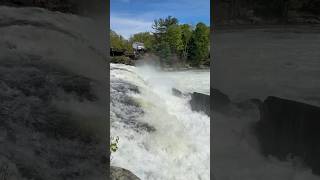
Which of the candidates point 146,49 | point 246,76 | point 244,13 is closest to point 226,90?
point 246,76

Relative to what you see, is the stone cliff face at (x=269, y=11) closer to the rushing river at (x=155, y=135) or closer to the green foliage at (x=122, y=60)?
the rushing river at (x=155, y=135)

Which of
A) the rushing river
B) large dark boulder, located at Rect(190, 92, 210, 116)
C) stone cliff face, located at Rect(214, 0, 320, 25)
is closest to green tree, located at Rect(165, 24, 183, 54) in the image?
large dark boulder, located at Rect(190, 92, 210, 116)

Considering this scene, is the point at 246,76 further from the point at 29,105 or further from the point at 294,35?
the point at 29,105

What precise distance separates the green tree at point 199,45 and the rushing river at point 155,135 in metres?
9.66

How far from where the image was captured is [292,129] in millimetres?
2680

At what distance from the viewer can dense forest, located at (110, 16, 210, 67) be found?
18.6 meters

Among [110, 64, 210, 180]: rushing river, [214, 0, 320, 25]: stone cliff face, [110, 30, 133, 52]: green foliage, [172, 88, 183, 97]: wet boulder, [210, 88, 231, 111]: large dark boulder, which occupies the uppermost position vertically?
[110, 30, 133, 52]: green foliage

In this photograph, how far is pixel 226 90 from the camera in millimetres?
2762

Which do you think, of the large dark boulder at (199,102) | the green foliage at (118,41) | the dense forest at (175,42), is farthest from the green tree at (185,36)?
the large dark boulder at (199,102)

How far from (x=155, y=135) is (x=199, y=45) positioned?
12.9 m

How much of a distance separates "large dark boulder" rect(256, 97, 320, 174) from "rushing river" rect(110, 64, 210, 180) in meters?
3.42

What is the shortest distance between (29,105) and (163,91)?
8.14m

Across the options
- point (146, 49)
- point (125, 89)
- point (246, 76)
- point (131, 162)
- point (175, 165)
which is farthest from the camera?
point (146, 49)

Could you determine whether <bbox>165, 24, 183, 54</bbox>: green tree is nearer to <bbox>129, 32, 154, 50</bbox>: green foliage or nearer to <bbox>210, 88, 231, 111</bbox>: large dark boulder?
<bbox>129, 32, 154, 50</bbox>: green foliage
